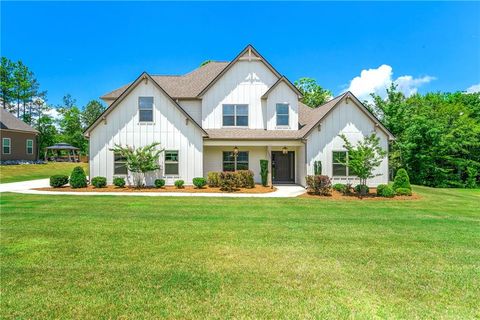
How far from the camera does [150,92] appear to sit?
17031 millimetres

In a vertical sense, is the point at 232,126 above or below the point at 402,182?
above

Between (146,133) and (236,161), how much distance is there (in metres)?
6.31

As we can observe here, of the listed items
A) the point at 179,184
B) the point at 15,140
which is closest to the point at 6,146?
the point at 15,140

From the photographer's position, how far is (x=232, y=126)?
1911cm

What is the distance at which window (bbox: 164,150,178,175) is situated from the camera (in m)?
17.4

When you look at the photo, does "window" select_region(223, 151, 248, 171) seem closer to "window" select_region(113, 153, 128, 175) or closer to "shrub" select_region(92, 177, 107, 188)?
"window" select_region(113, 153, 128, 175)

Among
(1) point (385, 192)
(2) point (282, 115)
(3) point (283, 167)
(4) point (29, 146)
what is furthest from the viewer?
(4) point (29, 146)

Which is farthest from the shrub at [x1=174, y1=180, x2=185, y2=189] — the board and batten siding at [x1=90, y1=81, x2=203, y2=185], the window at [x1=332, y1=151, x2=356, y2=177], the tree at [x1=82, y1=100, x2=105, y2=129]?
the tree at [x1=82, y1=100, x2=105, y2=129]

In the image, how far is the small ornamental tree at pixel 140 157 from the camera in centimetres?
1616

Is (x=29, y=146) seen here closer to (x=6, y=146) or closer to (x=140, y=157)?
(x=6, y=146)

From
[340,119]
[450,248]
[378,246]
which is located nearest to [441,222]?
[450,248]

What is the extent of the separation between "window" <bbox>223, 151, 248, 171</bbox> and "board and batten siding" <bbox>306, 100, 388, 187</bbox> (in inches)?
178

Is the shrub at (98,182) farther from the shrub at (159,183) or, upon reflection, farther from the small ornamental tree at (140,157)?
the shrub at (159,183)

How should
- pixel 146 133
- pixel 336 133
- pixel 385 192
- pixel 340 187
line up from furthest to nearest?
pixel 146 133 < pixel 336 133 < pixel 340 187 < pixel 385 192
